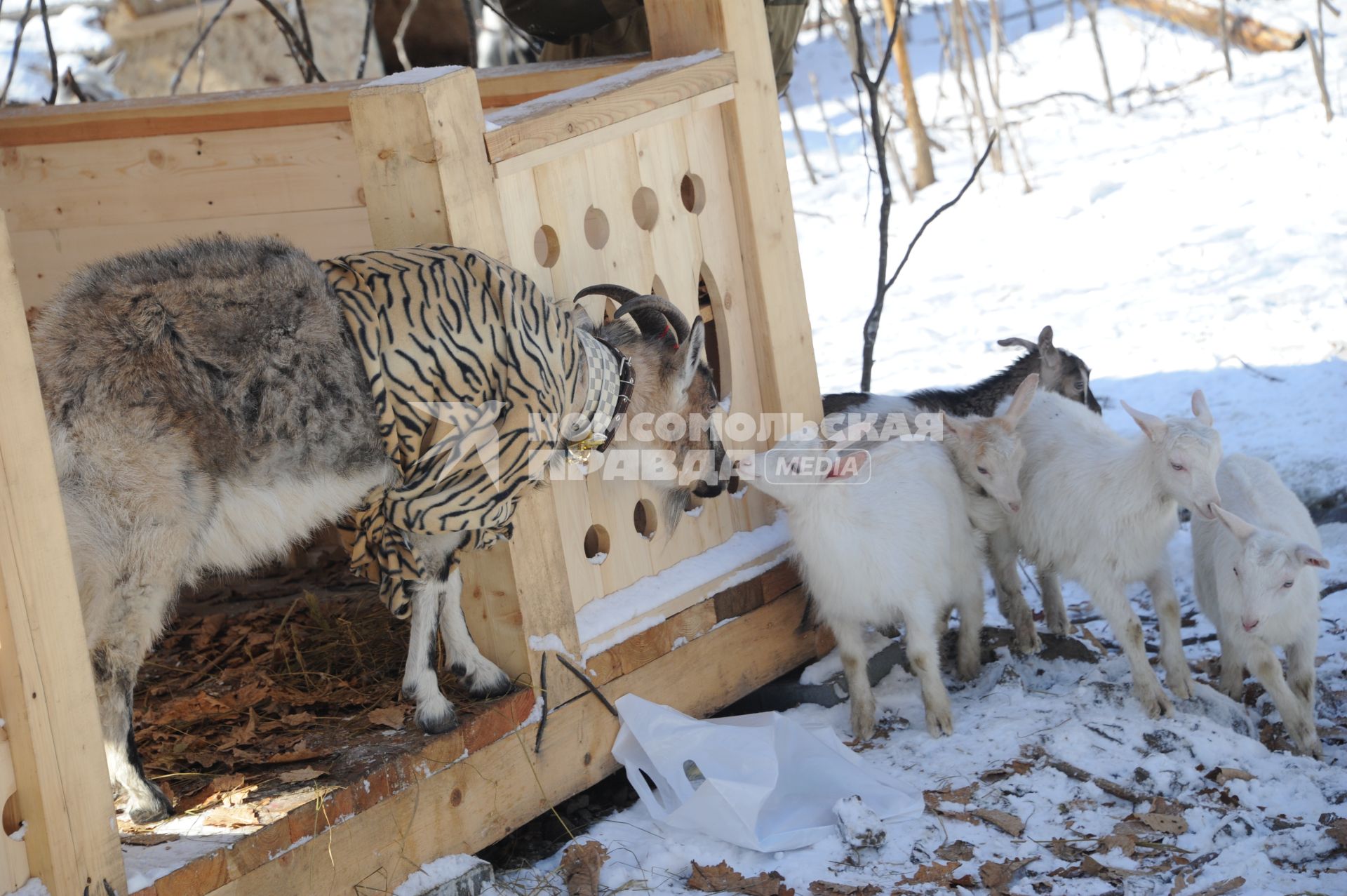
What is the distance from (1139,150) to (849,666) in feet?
27.6

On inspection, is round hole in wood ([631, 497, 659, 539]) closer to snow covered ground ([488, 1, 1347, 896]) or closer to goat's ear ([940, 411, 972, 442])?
snow covered ground ([488, 1, 1347, 896])

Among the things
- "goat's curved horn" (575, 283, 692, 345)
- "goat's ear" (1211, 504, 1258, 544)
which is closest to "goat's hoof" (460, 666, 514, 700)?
"goat's curved horn" (575, 283, 692, 345)

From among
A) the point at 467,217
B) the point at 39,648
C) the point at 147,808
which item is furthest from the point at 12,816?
the point at 467,217

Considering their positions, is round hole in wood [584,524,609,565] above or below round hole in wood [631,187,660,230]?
below

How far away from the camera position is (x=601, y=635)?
414 centimetres

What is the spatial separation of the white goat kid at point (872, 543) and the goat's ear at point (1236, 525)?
0.94m

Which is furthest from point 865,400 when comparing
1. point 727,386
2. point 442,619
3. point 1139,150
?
point 1139,150

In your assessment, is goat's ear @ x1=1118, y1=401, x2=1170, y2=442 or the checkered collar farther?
goat's ear @ x1=1118, y1=401, x2=1170, y2=442

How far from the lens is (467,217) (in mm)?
3713

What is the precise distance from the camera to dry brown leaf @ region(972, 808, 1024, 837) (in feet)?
12.4

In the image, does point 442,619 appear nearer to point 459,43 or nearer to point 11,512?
point 11,512

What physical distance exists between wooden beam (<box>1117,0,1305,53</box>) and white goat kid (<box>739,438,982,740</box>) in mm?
10250

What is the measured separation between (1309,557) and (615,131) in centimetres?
272

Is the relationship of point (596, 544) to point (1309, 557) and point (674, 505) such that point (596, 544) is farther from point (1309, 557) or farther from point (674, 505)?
point (1309, 557)
